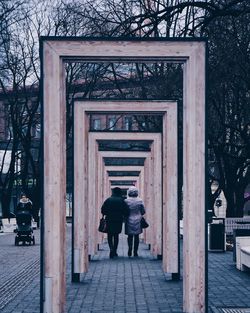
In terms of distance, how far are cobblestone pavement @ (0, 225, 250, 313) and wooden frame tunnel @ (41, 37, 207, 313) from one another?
118 cm

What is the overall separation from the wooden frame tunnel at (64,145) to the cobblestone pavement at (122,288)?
118 cm

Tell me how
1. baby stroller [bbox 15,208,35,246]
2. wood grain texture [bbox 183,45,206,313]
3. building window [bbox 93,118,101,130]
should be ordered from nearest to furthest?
wood grain texture [bbox 183,45,206,313]
baby stroller [bbox 15,208,35,246]
building window [bbox 93,118,101,130]

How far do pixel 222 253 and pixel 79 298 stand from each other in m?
12.1

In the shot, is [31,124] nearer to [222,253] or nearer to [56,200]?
[222,253]

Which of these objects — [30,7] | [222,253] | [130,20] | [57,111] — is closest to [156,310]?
[57,111]

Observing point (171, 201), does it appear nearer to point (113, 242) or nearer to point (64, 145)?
point (64, 145)

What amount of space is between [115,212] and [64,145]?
12526 millimetres

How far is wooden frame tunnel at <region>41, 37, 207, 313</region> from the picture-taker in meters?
11.0

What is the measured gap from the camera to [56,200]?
11016mm

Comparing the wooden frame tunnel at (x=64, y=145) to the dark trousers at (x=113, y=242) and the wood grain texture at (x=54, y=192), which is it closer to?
the wood grain texture at (x=54, y=192)

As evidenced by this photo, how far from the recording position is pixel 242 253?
18422 millimetres

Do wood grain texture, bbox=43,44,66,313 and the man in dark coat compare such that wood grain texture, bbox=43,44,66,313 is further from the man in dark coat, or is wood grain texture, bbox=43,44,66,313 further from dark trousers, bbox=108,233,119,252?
the man in dark coat

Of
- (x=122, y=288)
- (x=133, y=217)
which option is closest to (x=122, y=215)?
(x=133, y=217)

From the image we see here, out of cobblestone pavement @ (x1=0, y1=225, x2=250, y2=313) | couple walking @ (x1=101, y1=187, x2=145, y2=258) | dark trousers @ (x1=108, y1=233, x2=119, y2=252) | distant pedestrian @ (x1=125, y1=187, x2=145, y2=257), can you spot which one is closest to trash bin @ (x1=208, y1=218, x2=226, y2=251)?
distant pedestrian @ (x1=125, y1=187, x2=145, y2=257)
